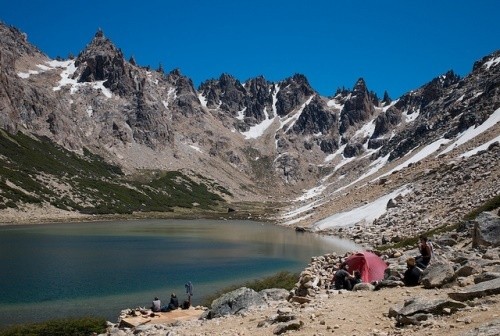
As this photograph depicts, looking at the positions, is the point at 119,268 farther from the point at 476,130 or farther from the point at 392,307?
the point at 476,130

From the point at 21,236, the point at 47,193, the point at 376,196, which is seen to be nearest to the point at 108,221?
the point at 47,193

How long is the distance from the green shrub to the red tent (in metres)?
16.7

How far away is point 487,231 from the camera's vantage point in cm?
2484

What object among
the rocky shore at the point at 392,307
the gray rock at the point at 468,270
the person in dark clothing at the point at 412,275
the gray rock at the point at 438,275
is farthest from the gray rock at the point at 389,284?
the gray rock at the point at 468,270

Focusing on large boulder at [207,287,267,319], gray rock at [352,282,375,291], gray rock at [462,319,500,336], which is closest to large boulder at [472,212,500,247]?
gray rock at [352,282,375,291]

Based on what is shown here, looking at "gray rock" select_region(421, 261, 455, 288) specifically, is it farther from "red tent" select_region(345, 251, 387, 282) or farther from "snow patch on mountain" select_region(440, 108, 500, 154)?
"snow patch on mountain" select_region(440, 108, 500, 154)

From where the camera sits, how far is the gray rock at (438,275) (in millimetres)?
17797

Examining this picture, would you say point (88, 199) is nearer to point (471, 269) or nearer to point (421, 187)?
point (421, 187)

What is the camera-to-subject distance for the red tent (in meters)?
27.2

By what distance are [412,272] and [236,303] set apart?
1042 cm

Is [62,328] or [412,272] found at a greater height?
[412,272]

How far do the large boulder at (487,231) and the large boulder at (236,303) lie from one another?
12.7 m

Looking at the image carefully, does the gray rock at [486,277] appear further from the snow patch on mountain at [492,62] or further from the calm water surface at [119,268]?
the snow patch on mountain at [492,62]

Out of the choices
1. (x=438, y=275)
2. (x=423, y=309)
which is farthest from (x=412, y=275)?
(x=423, y=309)
